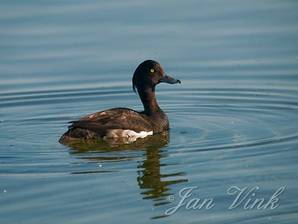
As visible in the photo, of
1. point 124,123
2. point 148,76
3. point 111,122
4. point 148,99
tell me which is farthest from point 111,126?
point 148,76

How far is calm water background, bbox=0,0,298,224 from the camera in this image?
40.2ft

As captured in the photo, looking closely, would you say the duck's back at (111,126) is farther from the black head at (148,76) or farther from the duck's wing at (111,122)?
the black head at (148,76)

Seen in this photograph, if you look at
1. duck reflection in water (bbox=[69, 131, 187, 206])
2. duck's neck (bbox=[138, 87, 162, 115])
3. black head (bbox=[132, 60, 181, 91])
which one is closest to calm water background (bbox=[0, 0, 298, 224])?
duck reflection in water (bbox=[69, 131, 187, 206])

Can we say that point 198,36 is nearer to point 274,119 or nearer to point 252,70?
point 252,70

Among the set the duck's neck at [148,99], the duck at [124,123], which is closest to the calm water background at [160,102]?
the duck at [124,123]

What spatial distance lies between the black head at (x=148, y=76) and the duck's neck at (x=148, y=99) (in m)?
0.06

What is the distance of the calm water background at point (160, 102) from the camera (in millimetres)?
12266

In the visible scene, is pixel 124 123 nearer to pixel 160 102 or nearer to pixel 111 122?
pixel 111 122

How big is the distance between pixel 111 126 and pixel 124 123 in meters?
0.21

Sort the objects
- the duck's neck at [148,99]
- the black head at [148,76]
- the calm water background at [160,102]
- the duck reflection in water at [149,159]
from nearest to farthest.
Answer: the calm water background at [160,102]
the duck reflection in water at [149,159]
the duck's neck at [148,99]
the black head at [148,76]

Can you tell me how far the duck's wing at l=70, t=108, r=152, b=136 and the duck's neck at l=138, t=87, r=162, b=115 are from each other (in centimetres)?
63

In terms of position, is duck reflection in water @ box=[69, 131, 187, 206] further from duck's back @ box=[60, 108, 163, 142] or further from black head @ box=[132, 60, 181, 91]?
black head @ box=[132, 60, 181, 91]

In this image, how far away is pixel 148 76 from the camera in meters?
17.1

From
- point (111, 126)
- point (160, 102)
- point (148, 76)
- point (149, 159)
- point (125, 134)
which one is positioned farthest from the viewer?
point (160, 102)
